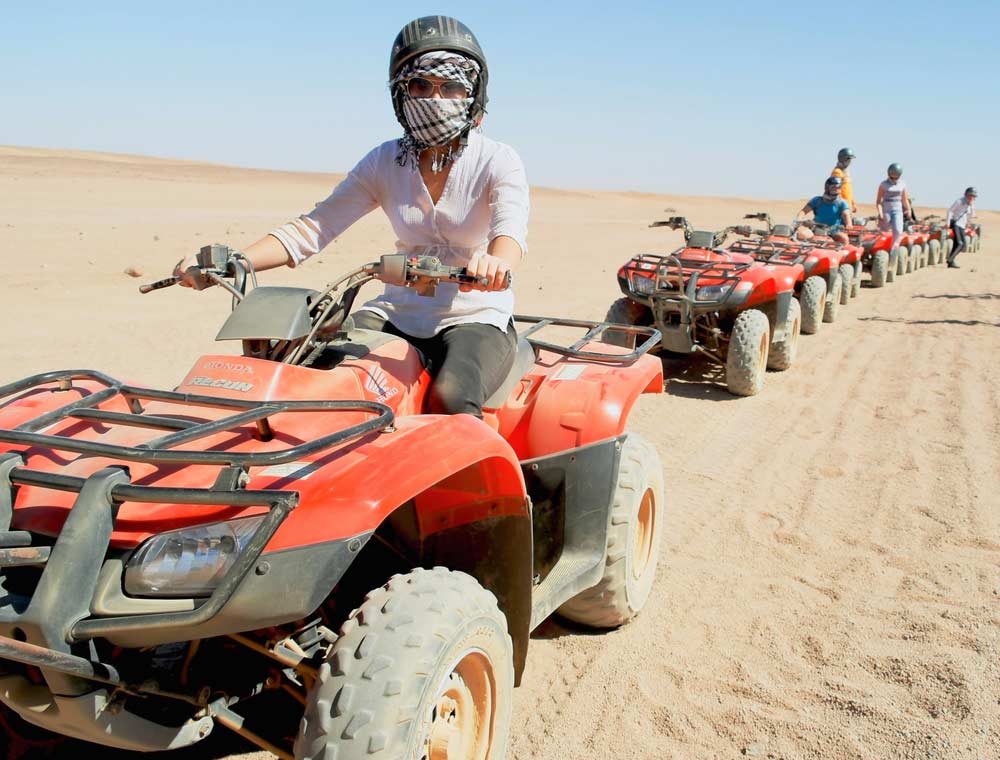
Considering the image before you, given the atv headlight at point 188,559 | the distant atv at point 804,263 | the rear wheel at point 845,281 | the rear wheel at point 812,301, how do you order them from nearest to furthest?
the atv headlight at point 188,559 < the distant atv at point 804,263 < the rear wheel at point 812,301 < the rear wheel at point 845,281

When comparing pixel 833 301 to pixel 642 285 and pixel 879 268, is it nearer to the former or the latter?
pixel 642 285

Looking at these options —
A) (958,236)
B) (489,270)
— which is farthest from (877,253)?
(489,270)

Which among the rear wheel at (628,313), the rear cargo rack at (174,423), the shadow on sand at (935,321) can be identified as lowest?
the shadow on sand at (935,321)

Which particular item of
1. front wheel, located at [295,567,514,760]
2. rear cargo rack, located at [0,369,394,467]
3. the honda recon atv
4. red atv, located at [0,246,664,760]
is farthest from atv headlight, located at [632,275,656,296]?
the honda recon atv

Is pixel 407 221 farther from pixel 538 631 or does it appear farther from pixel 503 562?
pixel 538 631

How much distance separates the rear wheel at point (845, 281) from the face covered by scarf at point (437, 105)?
10.1 metres

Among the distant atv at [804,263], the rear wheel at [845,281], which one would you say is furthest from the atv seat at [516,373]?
the rear wheel at [845,281]

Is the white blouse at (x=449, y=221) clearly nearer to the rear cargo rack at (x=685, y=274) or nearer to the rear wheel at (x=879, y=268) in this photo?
the rear cargo rack at (x=685, y=274)

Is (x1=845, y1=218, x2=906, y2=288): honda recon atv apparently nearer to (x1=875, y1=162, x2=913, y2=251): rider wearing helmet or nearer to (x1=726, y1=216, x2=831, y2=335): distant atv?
(x1=875, y1=162, x2=913, y2=251): rider wearing helmet

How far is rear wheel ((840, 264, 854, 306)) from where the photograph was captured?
1233cm

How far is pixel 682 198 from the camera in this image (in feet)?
264

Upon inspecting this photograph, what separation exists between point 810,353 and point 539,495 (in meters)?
7.05

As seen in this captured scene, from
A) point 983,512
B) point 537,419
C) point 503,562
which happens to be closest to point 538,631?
point 537,419

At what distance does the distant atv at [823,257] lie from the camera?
10.5 metres
